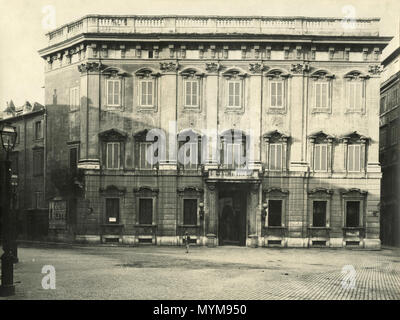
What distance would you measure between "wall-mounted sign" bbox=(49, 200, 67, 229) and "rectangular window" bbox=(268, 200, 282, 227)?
13920 mm

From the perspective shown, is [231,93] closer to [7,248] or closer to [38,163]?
[38,163]

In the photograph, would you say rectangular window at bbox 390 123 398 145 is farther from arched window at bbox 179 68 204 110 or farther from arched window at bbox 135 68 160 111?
arched window at bbox 135 68 160 111

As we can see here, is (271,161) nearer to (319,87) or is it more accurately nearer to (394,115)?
(319,87)

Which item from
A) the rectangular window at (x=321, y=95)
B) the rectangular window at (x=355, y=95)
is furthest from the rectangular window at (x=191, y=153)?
the rectangular window at (x=355, y=95)

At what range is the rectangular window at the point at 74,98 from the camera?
3488 cm

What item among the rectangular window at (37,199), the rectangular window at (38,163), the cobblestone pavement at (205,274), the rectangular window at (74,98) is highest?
the rectangular window at (74,98)

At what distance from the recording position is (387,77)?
1511 inches

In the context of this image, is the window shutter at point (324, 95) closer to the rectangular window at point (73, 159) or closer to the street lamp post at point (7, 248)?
the rectangular window at point (73, 159)

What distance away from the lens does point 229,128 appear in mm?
33656

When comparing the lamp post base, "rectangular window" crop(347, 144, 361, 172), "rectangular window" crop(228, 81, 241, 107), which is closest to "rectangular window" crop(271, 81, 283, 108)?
"rectangular window" crop(228, 81, 241, 107)

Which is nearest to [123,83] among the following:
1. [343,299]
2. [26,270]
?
[26,270]

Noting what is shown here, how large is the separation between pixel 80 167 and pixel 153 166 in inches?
189

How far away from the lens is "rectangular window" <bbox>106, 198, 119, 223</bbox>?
1326 inches

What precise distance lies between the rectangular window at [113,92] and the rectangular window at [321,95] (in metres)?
13.0
